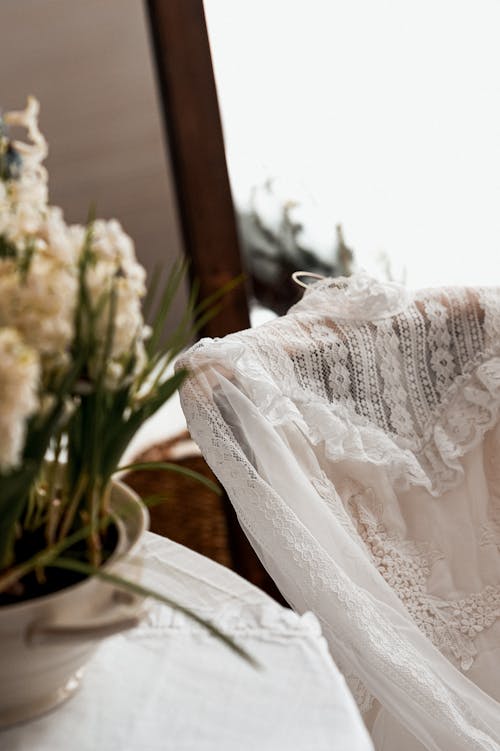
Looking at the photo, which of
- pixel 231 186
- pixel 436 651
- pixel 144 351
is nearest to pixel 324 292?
pixel 436 651

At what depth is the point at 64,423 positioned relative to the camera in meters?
0.64

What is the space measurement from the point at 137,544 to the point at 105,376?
131mm

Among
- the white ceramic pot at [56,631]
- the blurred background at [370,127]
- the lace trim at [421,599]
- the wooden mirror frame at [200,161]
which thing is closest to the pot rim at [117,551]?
the white ceramic pot at [56,631]

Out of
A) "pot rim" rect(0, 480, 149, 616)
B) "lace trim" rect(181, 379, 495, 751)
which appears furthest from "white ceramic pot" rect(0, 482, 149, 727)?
"lace trim" rect(181, 379, 495, 751)

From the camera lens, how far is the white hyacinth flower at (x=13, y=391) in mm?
500

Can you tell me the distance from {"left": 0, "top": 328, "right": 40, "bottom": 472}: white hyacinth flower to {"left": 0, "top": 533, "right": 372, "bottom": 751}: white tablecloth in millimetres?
282

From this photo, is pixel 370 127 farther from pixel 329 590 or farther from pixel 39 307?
pixel 39 307

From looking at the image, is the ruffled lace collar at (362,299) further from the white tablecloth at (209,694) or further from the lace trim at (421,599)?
the white tablecloth at (209,694)

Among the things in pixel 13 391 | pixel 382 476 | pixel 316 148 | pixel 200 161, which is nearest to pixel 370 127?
pixel 316 148

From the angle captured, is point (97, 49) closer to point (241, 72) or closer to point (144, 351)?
point (241, 72)

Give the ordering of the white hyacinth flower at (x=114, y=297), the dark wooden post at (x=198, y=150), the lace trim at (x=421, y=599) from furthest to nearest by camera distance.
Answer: the dark wooden post at (x=198, y=150) < the lace trim at (x=421, y=599) < the white hyacinth flower at (x=114, y=297)

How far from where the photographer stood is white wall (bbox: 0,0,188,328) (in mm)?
2498

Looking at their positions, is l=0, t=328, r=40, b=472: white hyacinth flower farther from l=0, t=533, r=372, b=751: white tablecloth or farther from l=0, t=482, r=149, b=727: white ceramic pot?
l=0, t=533, r=372, b=751: white tablecloth

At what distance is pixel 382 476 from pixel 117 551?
1.69 ft
